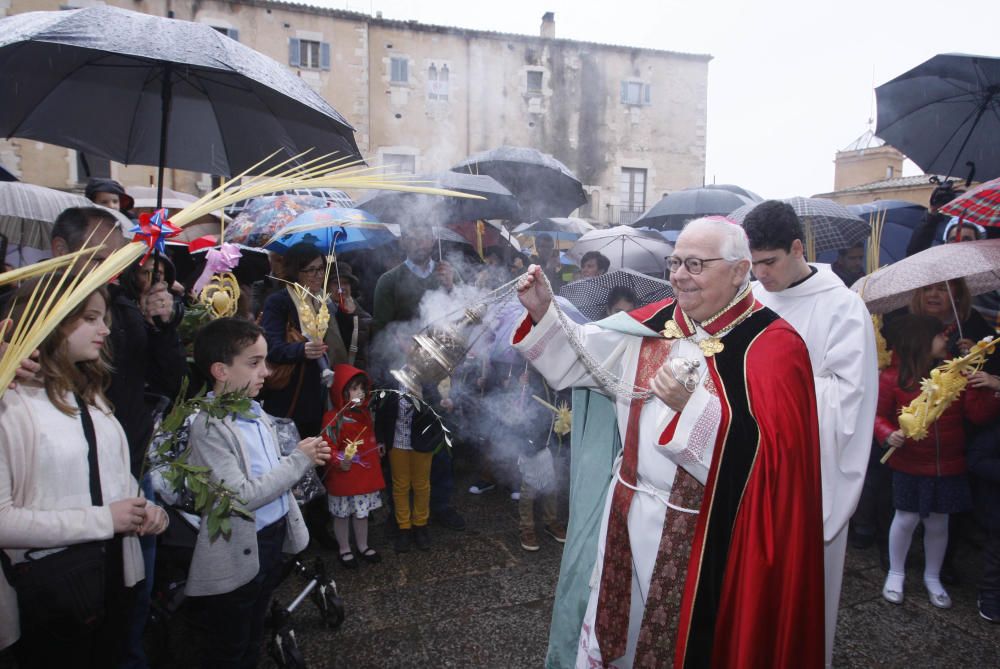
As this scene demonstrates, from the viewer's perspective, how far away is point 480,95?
24297 millimetres

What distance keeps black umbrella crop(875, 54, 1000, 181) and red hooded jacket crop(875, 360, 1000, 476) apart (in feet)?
8.60

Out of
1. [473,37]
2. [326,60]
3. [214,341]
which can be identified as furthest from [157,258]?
[473,37]

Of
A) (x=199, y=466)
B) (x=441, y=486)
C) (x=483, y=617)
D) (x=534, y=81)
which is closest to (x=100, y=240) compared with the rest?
(x=199, y=466)

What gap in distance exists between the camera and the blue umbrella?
13.8ft

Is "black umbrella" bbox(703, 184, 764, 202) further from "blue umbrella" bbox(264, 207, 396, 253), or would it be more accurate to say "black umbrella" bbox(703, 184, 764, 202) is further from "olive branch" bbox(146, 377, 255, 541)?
"olive branch" bbox(146, 377, 255, 541)

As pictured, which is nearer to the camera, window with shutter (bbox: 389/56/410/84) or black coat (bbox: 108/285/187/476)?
black coat (bbox: 108/285/187/476)

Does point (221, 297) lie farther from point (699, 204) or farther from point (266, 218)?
point (699, 204)

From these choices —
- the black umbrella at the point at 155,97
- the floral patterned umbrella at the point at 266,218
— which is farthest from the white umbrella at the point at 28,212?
the floral patterned umbrella at the point at 266,218

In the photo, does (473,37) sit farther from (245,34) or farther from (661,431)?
(661,431)

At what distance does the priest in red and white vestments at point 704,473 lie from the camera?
205 cm

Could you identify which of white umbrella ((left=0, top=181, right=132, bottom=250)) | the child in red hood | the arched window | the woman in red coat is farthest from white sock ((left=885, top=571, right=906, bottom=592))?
the arched window

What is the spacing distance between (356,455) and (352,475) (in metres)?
0.14

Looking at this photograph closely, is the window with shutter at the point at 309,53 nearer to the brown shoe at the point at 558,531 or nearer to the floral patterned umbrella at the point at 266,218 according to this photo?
the floral patterned umbrella at the point at 266,218

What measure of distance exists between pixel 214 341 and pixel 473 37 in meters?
23.9
